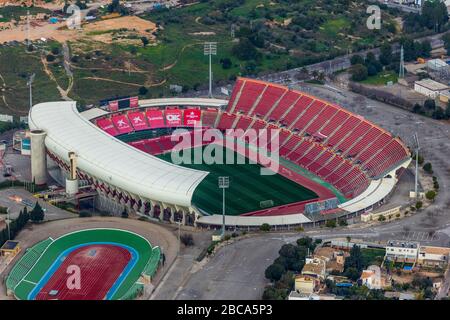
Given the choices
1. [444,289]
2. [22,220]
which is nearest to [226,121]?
[22,220]

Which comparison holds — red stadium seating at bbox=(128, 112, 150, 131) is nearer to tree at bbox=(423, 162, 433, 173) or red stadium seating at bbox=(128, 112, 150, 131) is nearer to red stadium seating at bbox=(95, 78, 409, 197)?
red stadium seating at bbox=(95, 78, 409, 197)

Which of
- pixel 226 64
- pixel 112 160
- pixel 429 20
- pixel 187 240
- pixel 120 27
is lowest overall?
pixel 187 240

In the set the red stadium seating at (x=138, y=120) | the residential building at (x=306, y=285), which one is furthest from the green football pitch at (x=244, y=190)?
the residential building at (x=306, y=285)

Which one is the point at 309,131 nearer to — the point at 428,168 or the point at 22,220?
the point at 428,168

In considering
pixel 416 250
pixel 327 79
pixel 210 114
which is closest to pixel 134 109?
pixel 210 114

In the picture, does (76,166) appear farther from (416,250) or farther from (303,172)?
(416,250)
